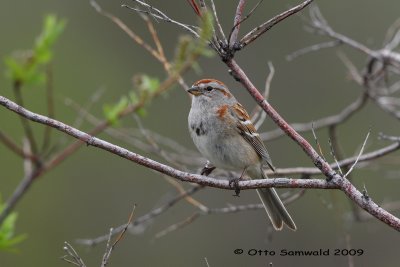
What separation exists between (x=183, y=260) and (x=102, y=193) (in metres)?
1.77

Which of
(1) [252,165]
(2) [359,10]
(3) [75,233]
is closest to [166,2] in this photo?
(2) [359,10]

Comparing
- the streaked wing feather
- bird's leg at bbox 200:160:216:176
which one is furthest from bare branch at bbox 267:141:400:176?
bird's leg at bbox 200:160:216:176

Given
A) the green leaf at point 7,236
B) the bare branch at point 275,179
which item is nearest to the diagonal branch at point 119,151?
the bare branch at point 275,179

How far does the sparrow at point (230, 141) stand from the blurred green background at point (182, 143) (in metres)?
4.72

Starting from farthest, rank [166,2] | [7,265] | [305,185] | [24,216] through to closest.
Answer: [166,2]
[24,216]
[7,265]
[305,185]

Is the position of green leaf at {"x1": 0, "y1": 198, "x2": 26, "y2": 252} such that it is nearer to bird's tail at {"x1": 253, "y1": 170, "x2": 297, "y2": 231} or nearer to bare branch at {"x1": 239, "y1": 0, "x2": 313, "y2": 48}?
bare branch at {"x1": 239, "y1": 0, "x2": 313, "y2": 48}

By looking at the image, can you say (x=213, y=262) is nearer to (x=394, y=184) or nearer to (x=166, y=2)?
(x=394, y=184)

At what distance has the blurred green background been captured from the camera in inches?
416

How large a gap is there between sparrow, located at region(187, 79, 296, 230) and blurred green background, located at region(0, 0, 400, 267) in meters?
4.72

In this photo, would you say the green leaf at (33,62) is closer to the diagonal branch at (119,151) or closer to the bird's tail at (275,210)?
the diagonal branch at (119,151)

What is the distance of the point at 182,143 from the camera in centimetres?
1141

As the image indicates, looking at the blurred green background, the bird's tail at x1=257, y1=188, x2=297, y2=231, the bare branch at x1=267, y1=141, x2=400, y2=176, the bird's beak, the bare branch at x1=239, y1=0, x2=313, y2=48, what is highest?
the blurred green background

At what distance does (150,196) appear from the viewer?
443 inches

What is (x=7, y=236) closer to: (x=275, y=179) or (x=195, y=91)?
(x=275, y=179)
